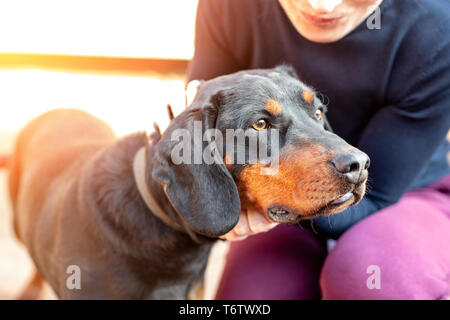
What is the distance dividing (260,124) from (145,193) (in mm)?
529

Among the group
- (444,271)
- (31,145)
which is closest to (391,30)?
(444,271)

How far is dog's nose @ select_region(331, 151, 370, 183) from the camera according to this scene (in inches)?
62.4

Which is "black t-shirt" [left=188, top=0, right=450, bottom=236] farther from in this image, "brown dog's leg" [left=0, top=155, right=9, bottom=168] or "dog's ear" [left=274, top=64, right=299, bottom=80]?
"brown dog's leg" [left=0, top=155, right=9, bottom=168]

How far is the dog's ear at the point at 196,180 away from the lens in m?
1.71

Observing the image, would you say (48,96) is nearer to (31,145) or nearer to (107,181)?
(31,145)

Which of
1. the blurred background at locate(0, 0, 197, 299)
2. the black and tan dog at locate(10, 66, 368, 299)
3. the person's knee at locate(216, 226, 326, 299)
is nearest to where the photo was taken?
the black and tan dog at locate(10, 66, 368, 299)

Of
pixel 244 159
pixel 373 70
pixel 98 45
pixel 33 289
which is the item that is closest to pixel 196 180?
pixel 244 159

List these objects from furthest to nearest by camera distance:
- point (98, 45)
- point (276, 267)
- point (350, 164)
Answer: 1. point (98, 45)
2. point (276, 267)
3. point (350, 164)

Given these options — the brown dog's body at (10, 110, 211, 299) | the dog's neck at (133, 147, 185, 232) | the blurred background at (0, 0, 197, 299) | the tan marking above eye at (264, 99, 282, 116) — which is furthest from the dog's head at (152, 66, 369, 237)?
the blurred background at (0, 0, 197, 299)

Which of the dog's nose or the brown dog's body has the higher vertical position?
the dog's nose

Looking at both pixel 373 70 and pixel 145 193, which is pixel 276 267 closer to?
pixel 145 193

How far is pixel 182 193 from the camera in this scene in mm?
1729

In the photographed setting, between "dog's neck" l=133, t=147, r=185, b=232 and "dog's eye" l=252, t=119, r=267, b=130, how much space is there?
473mm
